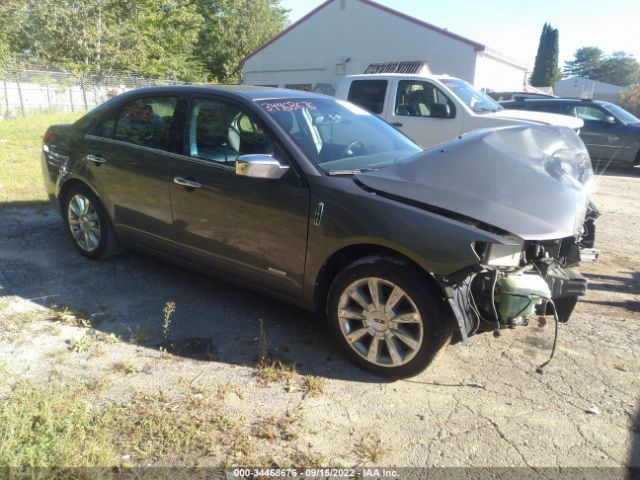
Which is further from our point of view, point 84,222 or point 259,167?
point 84,222

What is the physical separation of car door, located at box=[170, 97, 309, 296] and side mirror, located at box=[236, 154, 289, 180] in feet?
0.23

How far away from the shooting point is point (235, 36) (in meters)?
41.6

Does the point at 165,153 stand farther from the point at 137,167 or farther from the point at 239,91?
the point at 239,91

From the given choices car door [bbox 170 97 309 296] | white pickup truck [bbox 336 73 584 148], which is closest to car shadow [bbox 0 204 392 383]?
car door [bbox 170 97 309 296]

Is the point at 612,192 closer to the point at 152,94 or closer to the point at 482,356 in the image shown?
the point at 482,356

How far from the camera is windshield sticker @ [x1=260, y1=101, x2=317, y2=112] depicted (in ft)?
12.1

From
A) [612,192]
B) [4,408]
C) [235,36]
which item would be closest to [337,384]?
[4,408]

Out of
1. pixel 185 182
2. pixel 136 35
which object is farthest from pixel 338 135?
pixel 136 35

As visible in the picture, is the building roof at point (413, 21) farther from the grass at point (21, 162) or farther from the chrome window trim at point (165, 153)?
the chrome window trim at point (165, 153)

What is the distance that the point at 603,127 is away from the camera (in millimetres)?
11844

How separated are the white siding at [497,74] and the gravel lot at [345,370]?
1981 cm

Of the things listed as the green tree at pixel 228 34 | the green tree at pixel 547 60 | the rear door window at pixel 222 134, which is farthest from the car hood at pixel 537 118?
the green tree at pixel 547 60

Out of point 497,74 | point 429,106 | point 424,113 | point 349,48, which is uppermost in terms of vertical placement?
point 349,48

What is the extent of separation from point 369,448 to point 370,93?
7857 millimetres
